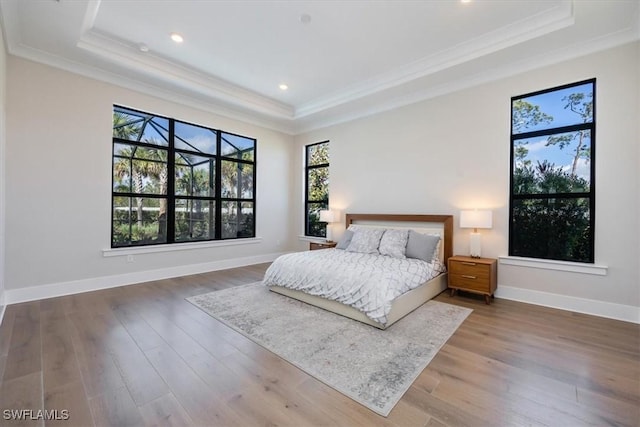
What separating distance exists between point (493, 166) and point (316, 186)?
3.60 m

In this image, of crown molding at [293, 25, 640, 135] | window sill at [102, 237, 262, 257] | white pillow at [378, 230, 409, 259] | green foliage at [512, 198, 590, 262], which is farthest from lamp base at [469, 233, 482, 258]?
window sill at [102, 237, 262, 257]

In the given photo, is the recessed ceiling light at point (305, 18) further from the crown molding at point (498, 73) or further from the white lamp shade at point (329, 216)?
the white lamp shade at point (329, 216)

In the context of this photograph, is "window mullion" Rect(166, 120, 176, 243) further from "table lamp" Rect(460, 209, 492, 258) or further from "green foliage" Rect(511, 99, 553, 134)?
"green foliage" Rect(511, 99, 553, 134)

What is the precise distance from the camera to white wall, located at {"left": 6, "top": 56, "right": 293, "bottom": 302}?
3.46m

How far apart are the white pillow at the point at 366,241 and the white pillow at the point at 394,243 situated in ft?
0.36

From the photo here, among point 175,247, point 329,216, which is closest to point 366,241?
point 329,216

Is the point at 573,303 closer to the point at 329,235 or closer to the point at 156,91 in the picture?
the point at 329,235

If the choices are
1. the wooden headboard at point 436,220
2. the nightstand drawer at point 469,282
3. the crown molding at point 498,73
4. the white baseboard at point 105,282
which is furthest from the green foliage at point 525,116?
the white baseboard at point 105,282

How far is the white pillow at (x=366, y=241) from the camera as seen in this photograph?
4.47 m

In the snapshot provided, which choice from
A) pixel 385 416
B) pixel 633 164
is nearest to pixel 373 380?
pixel 385 416

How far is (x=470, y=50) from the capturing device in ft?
11.8

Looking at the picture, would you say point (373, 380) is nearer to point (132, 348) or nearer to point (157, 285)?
point (132, 348)

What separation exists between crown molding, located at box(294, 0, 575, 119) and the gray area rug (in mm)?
3256

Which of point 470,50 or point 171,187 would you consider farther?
point 171,187
